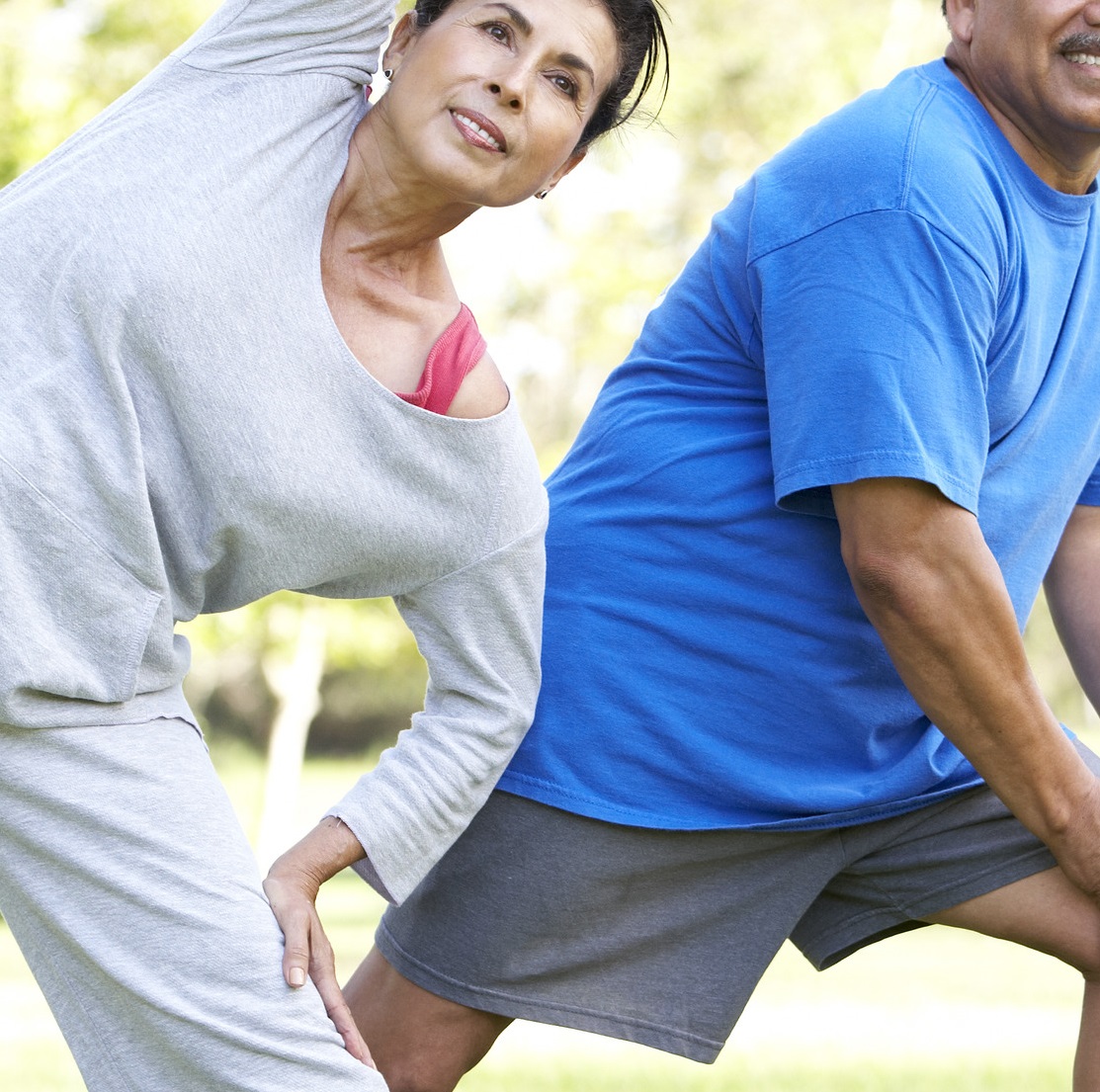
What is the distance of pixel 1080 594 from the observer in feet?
9.42

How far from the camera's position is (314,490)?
2.12 m

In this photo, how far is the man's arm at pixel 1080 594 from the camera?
2848 mm

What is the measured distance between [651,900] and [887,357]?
3.35 ft

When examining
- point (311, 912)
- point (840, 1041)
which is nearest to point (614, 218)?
point (840, 1041)

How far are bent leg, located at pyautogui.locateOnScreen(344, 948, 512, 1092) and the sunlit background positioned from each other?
1.45 m

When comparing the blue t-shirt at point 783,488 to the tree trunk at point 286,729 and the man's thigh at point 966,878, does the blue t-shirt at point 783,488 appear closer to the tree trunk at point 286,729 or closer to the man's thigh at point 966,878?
the man's thigh at point 966,878

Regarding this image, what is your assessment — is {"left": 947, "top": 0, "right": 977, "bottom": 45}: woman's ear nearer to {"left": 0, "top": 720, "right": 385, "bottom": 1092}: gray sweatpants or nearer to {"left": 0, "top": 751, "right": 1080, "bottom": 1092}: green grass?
{"left": 0, "top": 720, "right": 385, "bottom": 1092}: gray sweatpants

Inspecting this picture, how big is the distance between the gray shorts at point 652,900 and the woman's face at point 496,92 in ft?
3.34

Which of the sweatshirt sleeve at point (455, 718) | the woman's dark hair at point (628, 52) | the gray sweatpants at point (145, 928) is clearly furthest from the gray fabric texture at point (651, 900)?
the woman's dark hair at point (628, 52)

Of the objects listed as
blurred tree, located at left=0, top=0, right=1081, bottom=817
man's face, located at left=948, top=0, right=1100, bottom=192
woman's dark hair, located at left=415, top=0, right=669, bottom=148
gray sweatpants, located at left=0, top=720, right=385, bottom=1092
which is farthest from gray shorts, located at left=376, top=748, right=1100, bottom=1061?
blurred tree, located at left=0, top=0, right=1081, bottom=817

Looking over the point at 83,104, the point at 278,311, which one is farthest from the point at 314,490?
the point at 83,104

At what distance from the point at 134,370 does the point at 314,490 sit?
0.90 ft

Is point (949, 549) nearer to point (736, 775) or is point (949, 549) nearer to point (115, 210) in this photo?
point (736, 775)

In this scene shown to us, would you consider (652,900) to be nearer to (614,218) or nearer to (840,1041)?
(840,1041)
